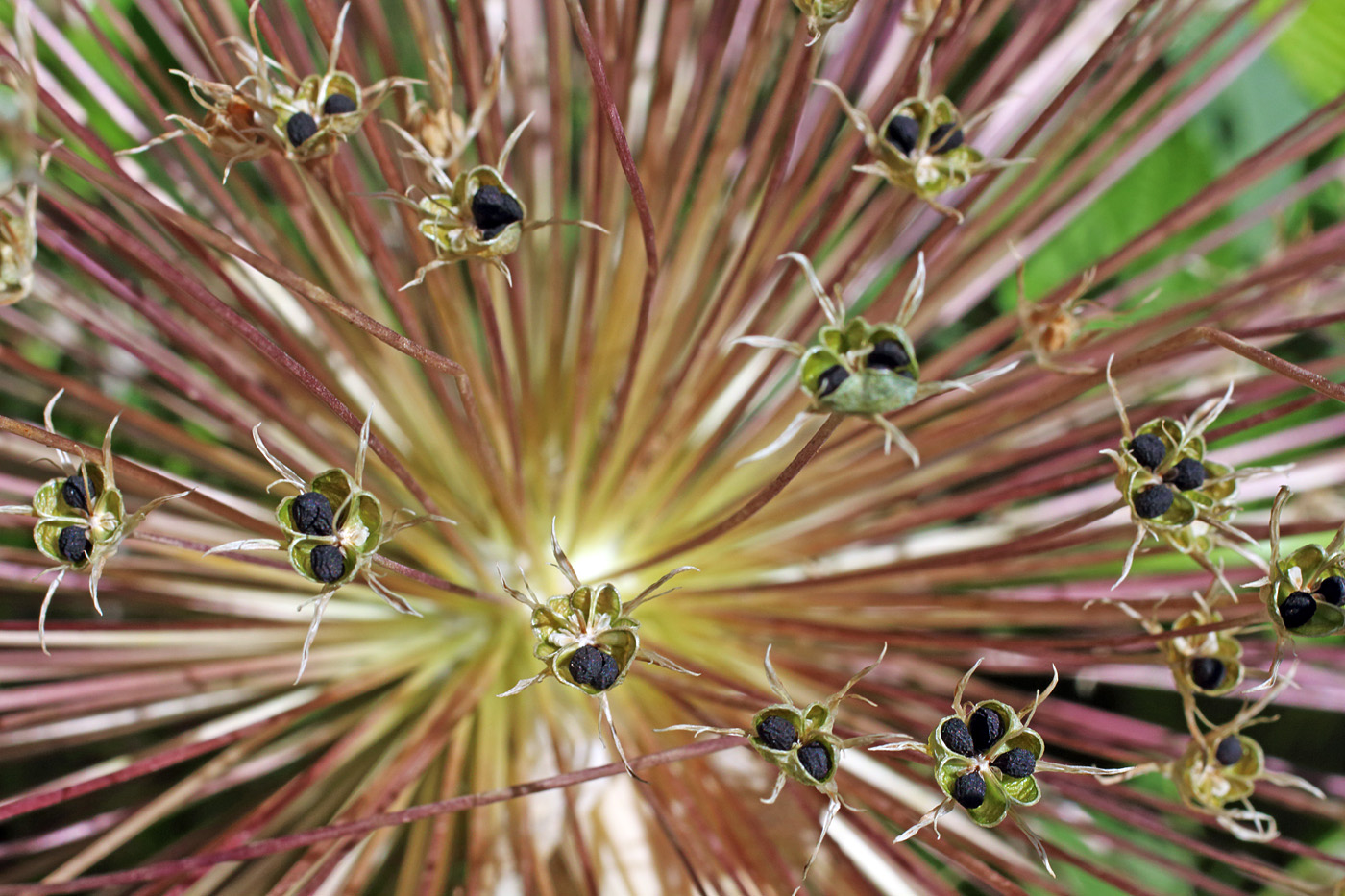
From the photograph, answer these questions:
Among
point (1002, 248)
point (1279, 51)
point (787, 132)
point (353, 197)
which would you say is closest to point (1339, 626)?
point (787, 132)

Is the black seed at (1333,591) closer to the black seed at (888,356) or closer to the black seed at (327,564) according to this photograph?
the black seed at (888,356)

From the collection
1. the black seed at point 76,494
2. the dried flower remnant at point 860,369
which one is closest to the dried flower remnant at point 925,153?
the dried flower remnant at point 860,369

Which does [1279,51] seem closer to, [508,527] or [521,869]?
[508,527]

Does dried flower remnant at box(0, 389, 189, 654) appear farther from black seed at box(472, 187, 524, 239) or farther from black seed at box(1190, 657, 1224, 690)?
black seed at box(1190, 657, 1224, 690)

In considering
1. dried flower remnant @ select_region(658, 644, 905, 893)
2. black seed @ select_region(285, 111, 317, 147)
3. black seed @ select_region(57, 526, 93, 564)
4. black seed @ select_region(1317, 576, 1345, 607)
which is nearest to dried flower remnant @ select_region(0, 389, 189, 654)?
black seed @ select_region(57, 526, 93, 564)

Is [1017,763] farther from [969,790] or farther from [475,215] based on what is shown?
[475,215]
